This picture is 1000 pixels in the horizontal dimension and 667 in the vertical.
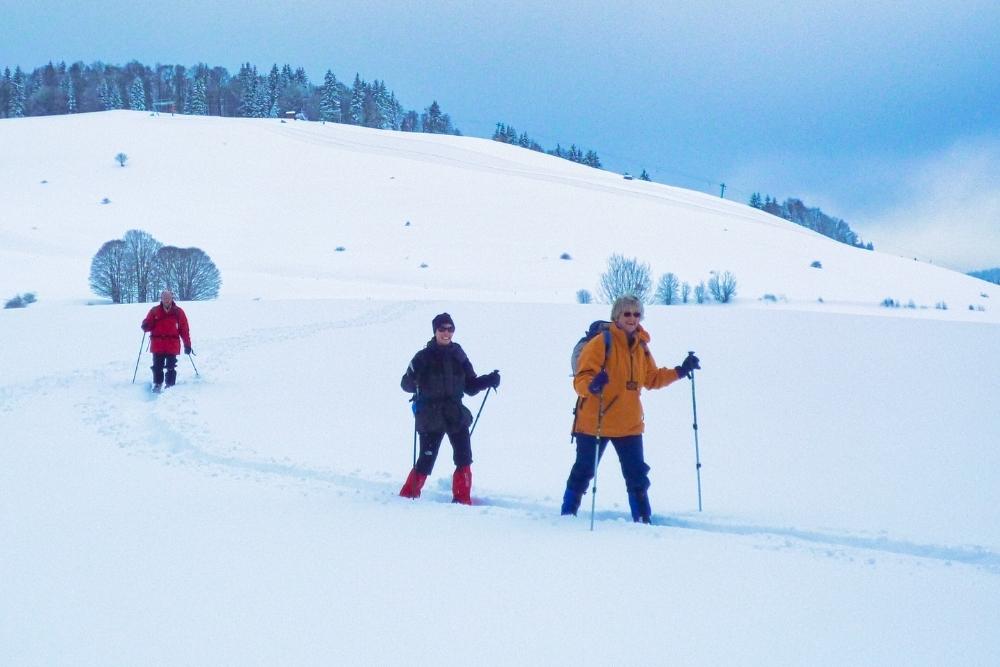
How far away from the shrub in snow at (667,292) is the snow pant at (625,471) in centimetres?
2508

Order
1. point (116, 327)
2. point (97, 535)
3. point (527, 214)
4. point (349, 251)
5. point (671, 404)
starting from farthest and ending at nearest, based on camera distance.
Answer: point (527, 214) < point (349, 251) < point (116, 327) < point (671, 404) < point (97, 535)

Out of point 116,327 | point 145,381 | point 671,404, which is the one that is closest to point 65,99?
point 116,327

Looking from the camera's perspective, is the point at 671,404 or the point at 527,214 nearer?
the point at 671,404

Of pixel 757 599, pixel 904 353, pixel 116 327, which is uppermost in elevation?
pixel 116 327

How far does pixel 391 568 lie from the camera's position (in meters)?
4.04

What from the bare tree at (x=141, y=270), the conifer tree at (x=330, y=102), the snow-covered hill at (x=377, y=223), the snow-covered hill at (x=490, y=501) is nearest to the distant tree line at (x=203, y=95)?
the conifer tree at (x=330, y=102)

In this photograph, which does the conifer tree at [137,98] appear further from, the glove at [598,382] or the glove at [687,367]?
the glove at [598,382]

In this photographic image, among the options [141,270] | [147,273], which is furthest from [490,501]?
[141,270]

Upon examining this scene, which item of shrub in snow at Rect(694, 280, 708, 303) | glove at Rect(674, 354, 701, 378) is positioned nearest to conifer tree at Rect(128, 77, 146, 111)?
shrub in snow at Rect(694, 280, 708, 303)

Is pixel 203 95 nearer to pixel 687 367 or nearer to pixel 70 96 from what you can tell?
pixel 70 96

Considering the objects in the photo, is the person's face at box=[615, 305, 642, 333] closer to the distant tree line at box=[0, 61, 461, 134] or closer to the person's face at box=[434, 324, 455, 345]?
the person's face at box=[434, 324, 455, 345]

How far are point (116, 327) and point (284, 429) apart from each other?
39.9 feet

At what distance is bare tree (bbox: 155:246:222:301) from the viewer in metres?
30.3

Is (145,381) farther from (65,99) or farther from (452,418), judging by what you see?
(65,99)
